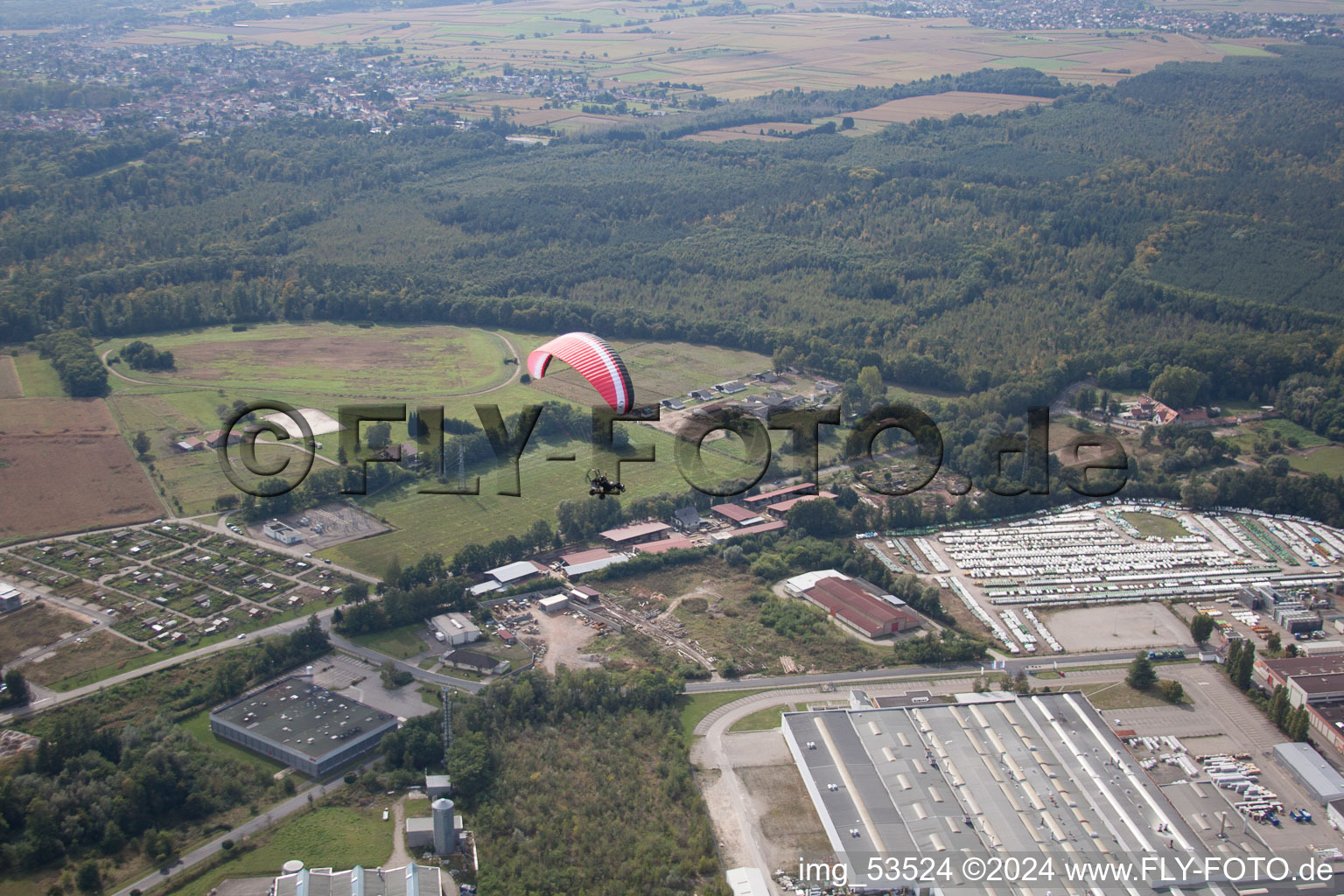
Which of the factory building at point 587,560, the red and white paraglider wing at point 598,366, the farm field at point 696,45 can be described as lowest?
the factory building at point 587,560

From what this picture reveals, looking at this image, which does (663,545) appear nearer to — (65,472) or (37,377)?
(65,472)

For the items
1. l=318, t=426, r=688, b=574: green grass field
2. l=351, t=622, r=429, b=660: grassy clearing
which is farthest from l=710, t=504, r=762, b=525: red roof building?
l=351, t=622, r=429, b=660: grassy clearing

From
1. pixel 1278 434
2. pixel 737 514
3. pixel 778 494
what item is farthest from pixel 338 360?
pixel 1278 434

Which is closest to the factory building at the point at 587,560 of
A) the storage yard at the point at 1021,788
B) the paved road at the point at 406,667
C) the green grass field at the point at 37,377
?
the paved road at the point at 406,667

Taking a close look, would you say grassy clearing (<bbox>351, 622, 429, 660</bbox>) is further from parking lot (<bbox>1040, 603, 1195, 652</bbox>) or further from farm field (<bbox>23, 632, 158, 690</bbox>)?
parking lot (<bbox>1040, 603, 1195, 652</bbox>)

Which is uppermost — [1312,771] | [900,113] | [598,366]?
[900,113]

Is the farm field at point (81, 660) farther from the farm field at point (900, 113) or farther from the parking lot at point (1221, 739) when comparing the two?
the farm field at point (900, 113)

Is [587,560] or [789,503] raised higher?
[789,503]
